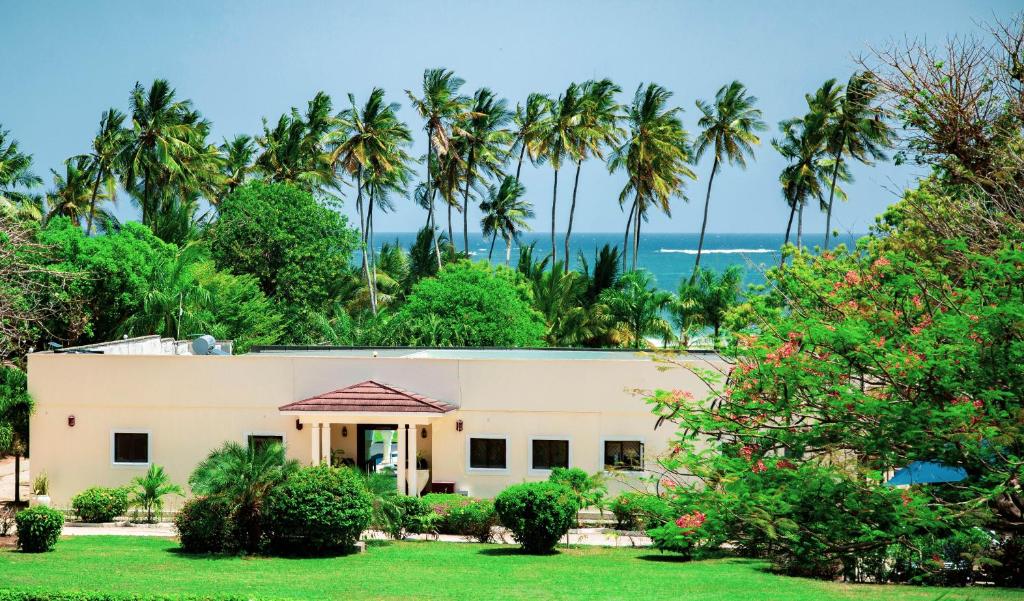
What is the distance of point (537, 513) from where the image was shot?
68.9 ft

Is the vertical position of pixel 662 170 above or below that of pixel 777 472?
above

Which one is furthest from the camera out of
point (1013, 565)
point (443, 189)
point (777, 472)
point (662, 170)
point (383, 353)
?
point (443, 189)

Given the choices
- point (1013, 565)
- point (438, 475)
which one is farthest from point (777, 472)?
point (438, 475)

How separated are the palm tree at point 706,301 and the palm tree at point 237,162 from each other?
26.2 m

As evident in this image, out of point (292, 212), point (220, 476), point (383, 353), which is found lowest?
point (220, 476)

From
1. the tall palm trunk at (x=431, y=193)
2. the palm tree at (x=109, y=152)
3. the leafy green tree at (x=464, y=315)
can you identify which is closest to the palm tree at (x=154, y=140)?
the palm tree at (x=109, y=152)

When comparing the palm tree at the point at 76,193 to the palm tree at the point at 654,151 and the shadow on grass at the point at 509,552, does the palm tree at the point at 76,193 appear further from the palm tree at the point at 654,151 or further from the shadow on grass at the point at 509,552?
the shadow on grass at the point at 509,552

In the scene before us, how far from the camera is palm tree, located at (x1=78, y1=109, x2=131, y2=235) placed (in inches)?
1926

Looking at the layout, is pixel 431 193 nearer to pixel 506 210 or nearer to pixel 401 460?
pixel 506 210

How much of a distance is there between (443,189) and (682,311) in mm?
19344

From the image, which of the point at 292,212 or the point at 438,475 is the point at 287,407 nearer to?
the point at 438,475

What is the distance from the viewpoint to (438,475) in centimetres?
2556

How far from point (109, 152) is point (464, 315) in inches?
915

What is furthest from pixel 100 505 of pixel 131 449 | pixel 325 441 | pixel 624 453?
pixel 624 453
